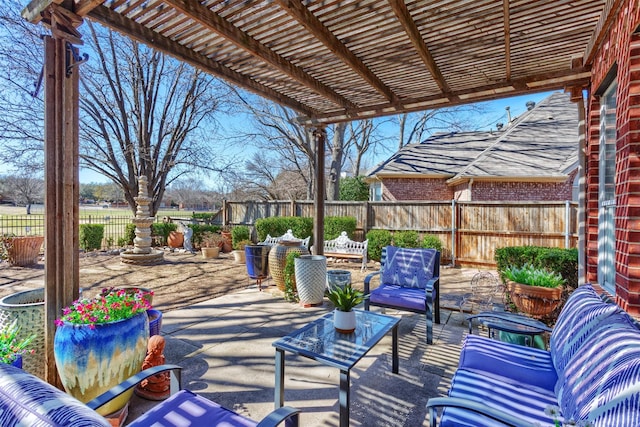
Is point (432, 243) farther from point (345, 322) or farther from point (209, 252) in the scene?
point (209, 252)

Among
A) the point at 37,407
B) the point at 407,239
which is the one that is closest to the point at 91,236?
the point at 407,239

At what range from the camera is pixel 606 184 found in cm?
314

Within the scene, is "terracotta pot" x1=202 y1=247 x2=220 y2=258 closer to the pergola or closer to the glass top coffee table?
the pergola

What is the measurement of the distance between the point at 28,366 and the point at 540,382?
3490 millimetres

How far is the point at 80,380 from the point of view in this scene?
6.71 ft

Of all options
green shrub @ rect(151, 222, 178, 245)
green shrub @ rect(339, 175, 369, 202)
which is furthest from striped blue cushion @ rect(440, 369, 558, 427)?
green shrub @ rect(339, 175, 369, 202)

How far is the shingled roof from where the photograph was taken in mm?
10016

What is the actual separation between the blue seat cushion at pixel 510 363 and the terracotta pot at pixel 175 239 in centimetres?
1095

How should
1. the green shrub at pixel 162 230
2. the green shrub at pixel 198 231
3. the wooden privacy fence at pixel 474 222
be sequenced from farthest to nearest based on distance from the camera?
1. the green shrub at pixel 162 230
2. the green shrub at pixel 198 231
3. the wooden privacy fence at pixel 474 222

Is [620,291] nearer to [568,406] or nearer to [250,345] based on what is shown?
[568,406]

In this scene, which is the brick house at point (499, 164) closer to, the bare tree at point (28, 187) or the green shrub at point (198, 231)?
the green shrub at point (198, 231)

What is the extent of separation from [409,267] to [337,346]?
2111mm

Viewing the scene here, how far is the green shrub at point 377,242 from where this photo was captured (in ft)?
28.2

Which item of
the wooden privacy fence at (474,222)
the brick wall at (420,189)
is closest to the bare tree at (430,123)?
the brick wall at (420,189)
